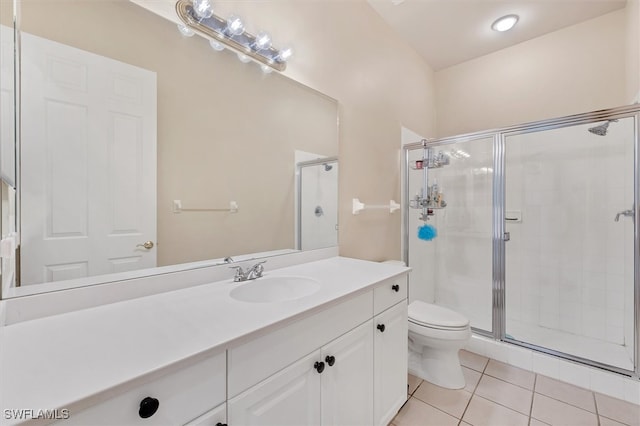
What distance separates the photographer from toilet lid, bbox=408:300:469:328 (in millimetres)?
1714

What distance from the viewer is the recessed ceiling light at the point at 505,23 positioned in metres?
2.23

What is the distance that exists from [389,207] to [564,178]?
4.82ft

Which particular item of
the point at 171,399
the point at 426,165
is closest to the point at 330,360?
the point at 171,399

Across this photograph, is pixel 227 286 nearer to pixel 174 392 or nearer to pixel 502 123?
pixel 174 392

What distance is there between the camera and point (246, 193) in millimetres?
1367

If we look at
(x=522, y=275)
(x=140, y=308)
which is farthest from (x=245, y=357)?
(x=522, y=275)

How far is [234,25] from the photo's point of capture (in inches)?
48.4

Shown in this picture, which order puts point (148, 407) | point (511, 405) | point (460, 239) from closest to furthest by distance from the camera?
1. point (148, 407)
2. point (511, 405)
3. point (460, 239)

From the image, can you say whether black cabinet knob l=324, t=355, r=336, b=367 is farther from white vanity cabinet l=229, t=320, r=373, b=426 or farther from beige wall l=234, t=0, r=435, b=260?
beige wall l=234, t=0, r=435, b=260

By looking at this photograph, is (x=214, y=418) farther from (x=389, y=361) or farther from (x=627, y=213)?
(x=627, y=213)

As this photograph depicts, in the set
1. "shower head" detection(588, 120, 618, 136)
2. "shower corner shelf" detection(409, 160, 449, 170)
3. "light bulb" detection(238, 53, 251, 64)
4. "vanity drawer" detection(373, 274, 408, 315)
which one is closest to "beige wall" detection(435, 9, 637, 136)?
"shower head" detection(588, 120, 618, 136)

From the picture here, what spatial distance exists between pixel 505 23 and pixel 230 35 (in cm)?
235

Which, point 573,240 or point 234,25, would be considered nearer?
point 234,25

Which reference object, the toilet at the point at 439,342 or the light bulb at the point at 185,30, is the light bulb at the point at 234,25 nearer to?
the light bulb at the point at 185,30
